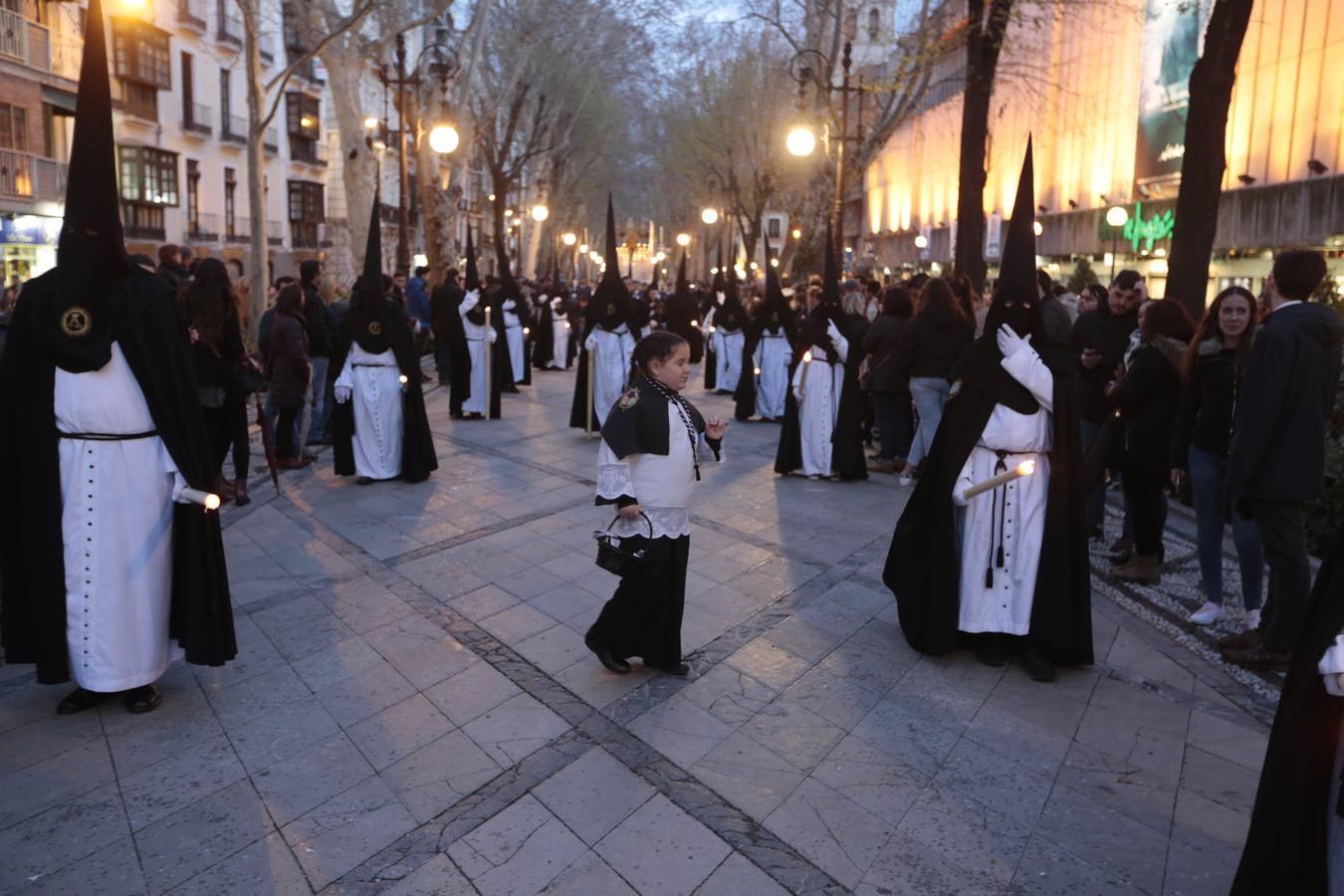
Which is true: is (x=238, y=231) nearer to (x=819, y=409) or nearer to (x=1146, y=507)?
(x=819, y=409)

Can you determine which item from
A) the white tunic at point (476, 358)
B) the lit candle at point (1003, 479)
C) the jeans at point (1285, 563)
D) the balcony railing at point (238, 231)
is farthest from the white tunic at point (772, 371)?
the balcony railing at point (238, 231)

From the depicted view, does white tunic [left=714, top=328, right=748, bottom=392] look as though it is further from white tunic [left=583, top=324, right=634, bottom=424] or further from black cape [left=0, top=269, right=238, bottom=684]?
black cape [left=0, top=269, right=238, bottom=684]

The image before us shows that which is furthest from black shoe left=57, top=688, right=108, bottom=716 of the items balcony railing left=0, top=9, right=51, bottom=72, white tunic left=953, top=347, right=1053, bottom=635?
balcony railing left=0, top=9, right=51, bottom=72

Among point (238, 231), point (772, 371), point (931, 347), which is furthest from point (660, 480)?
point (238, 231)

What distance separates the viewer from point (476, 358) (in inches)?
538

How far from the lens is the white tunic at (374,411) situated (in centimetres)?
955

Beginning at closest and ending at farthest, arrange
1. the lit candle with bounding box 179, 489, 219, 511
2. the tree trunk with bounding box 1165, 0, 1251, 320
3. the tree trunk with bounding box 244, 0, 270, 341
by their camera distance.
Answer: the lit candle with bounding box 179, 489, 219, 511 < the tree trunk with bounding box 1165, 0, 1251, 320 < the tree trunk with bounding box 244, 0, 270, 341

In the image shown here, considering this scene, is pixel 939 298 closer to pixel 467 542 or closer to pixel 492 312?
pixel 467 542

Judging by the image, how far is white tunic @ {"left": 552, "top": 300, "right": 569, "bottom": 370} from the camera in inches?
851

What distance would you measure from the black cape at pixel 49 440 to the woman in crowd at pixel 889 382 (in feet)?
20.9

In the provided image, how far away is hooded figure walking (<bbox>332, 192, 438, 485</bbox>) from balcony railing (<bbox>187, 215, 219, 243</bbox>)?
1109 inches

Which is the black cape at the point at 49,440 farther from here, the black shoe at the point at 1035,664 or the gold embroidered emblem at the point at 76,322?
the black shoe at the point at 1035,664

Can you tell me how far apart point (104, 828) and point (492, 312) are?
11385mm

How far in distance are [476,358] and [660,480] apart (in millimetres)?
9228
